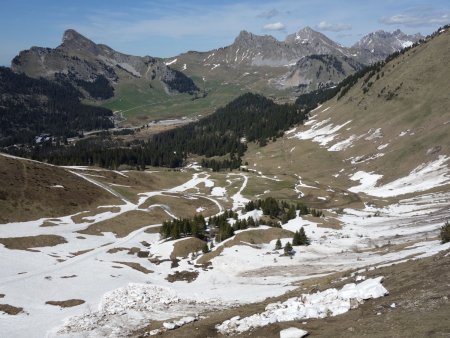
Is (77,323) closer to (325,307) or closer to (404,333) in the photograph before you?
(325,307)

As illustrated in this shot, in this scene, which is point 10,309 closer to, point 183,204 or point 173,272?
point 173,272

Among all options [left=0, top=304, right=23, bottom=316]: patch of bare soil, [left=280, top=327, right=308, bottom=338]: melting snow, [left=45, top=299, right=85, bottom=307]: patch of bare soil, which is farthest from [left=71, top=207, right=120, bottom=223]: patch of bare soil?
[left=280, top=327, right=308, bottom=338]: melting snow

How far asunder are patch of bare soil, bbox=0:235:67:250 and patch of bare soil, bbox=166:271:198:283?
97.2ft

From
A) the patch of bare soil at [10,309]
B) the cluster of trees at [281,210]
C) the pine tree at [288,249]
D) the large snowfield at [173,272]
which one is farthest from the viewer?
the cluster of trees at [281,210]

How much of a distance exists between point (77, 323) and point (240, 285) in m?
22.6

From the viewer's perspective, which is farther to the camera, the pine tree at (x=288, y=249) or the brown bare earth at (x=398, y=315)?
the pine tree at (x=288, y=249)

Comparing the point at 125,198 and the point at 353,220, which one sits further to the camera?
the point at 125,198

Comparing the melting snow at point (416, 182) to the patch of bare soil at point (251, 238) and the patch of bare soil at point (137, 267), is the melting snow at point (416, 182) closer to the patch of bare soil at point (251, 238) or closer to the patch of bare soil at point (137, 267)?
the patch of bare soil at point (251, 238)

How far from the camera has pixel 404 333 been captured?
24641 mm

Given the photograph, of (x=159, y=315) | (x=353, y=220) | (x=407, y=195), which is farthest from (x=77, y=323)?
(x=407, y=195)

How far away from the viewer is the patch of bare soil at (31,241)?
79.6 metres

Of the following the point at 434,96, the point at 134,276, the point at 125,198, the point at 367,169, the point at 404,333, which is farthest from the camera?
the point at 434,96

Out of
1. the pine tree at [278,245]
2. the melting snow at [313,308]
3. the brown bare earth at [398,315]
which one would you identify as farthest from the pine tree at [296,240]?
the melting snow at [313,308]

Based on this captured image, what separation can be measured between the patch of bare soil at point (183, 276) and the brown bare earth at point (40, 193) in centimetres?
4558
